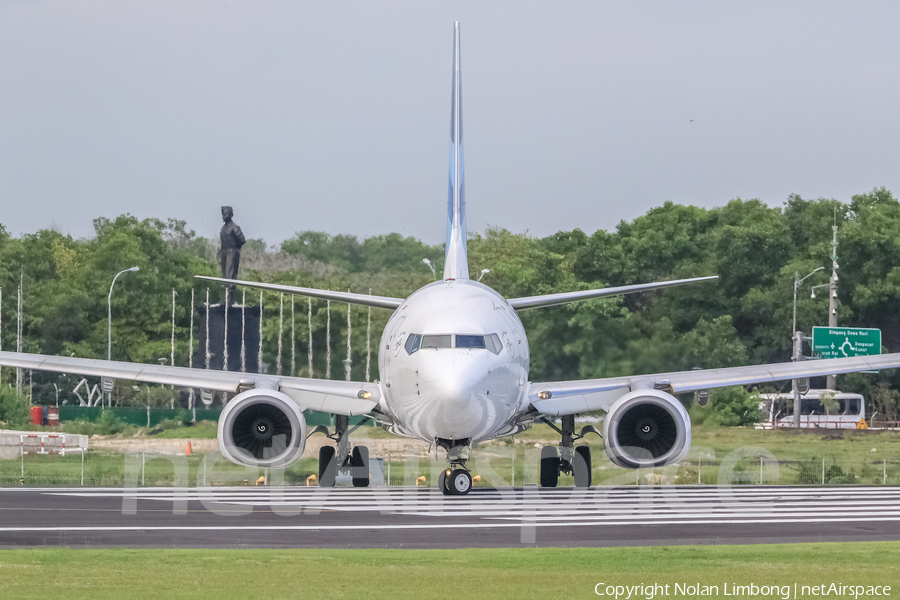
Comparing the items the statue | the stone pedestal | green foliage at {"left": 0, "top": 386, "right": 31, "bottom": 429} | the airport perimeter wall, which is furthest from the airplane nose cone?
the statue

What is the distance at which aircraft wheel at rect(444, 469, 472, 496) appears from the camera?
24000mm

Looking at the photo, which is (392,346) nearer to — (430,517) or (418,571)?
(430,517)

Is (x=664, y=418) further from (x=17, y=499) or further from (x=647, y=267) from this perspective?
(x=647, y=267)

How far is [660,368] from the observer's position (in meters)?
40.5

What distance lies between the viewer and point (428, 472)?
111 ft

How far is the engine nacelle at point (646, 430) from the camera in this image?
24.1 meters

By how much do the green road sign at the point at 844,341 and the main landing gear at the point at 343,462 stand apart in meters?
36.6

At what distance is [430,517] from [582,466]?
8.06 metres

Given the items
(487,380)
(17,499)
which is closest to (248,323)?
(17,499)

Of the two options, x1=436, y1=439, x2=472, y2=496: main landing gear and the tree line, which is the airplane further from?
the tree line

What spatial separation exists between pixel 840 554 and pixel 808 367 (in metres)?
12.8

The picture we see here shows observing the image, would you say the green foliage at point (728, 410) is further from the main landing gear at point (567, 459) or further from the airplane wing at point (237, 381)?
the airplane wing at point (237, 381)

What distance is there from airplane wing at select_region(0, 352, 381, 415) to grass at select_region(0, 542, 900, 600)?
957cm

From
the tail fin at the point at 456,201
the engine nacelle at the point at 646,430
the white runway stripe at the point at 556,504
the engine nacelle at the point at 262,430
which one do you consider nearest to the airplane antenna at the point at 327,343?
the tail fin at the point at 456,201
